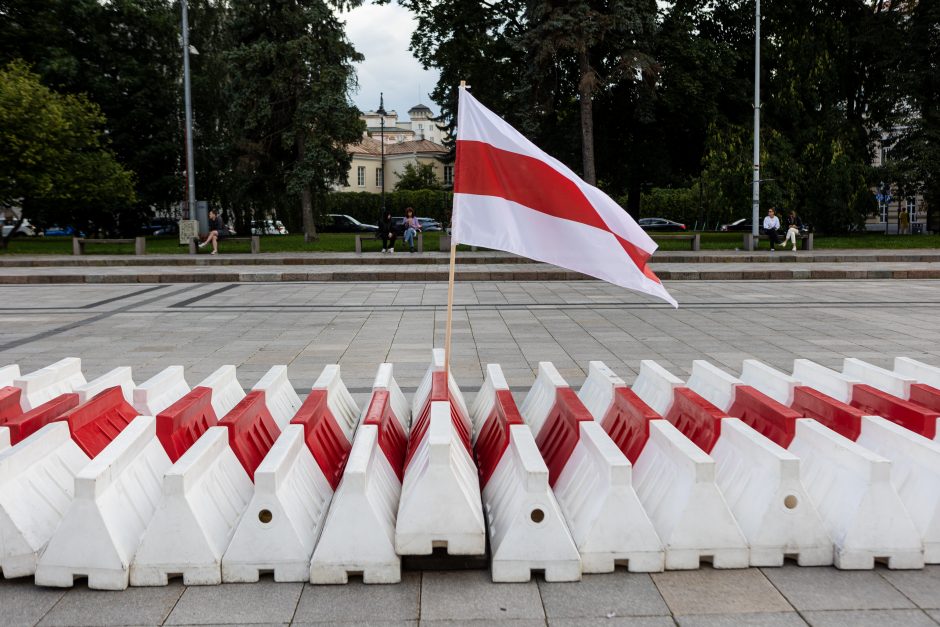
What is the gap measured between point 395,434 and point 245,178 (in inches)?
1295

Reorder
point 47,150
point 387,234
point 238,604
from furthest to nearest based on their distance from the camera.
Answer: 1. point 387,234
2. point 47,150
3. point 238,604

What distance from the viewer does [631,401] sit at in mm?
4547

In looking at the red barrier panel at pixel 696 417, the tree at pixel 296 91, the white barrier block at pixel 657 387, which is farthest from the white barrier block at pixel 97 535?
the tree at pixel 296 91

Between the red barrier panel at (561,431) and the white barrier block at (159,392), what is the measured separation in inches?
89.9

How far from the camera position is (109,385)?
Result: 5.17 metres

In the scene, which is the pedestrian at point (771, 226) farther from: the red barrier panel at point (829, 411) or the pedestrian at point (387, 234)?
the red barrier panel at point (829, 411)

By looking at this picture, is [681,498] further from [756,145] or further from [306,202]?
[306,202]

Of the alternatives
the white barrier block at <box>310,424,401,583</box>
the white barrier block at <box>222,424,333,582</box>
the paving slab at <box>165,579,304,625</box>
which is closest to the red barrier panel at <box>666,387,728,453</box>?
the white barrier block at <box>310,424,401,583</box>

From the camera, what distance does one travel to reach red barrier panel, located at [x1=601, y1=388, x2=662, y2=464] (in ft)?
13.7

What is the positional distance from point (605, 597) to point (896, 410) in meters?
2.36

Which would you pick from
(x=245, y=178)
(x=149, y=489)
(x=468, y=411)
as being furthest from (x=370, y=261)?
(x=149, y=489)

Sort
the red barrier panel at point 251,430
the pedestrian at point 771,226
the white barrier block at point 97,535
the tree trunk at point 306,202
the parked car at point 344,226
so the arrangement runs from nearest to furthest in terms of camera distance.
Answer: the white barrier block at point 97,535 → the red barrier panel at point 251,430 → the pedestrian at point 771,226 → the tree trunk at point 306,202 → the parked car at point 344,226

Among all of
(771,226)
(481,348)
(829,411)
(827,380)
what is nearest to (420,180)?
(771,226)

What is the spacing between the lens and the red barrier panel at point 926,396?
Result: 4.70 meters
